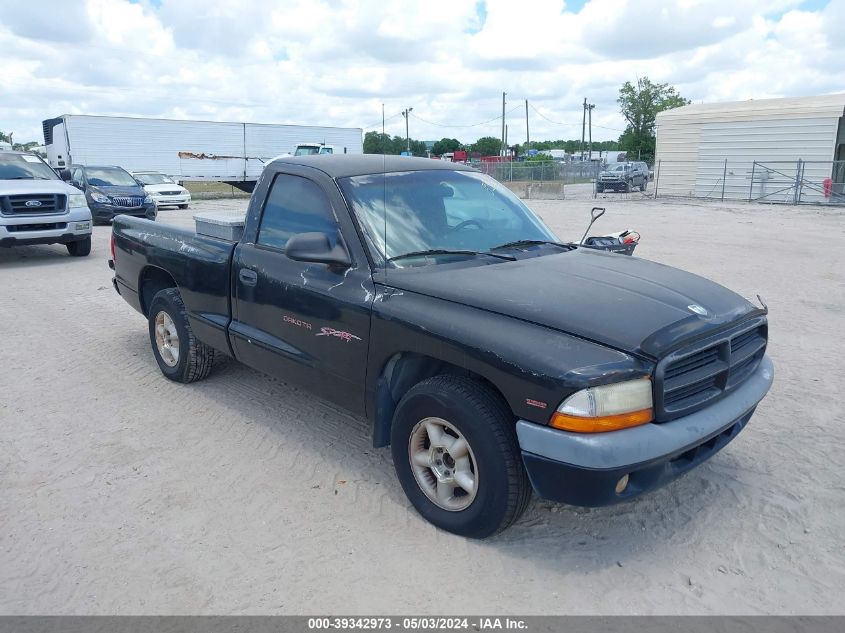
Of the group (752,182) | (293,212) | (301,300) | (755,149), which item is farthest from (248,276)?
(755,149)

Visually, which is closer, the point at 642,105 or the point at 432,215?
the point at 432,215

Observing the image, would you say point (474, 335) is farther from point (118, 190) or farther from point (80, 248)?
point (118, 190)

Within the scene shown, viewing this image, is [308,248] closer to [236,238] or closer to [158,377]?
[236,238]

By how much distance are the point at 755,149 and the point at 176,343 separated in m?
28.1

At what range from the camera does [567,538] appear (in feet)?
10.9

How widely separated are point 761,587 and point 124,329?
21.1 feet

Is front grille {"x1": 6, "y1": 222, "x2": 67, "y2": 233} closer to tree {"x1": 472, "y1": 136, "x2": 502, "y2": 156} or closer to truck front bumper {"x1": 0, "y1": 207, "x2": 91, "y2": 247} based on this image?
truck front bumper {"x1": 0, "y1": 207, "x2": 91, "y2": 247}

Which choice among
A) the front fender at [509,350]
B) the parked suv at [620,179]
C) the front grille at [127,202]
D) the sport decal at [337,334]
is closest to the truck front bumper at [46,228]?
the front grille at [127,202]

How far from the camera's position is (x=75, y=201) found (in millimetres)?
11805

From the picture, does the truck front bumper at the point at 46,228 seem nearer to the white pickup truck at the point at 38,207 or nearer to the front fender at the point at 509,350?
the white pickup truck at the point at 38,207

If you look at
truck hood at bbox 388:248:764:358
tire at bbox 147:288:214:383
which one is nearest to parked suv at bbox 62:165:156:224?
tire at bbox 147:288:214:383

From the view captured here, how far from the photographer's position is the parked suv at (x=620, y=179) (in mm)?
33219

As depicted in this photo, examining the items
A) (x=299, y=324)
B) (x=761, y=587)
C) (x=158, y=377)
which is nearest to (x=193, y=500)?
(x=299, y=324)

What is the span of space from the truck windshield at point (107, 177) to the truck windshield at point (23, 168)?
636 centimetres
